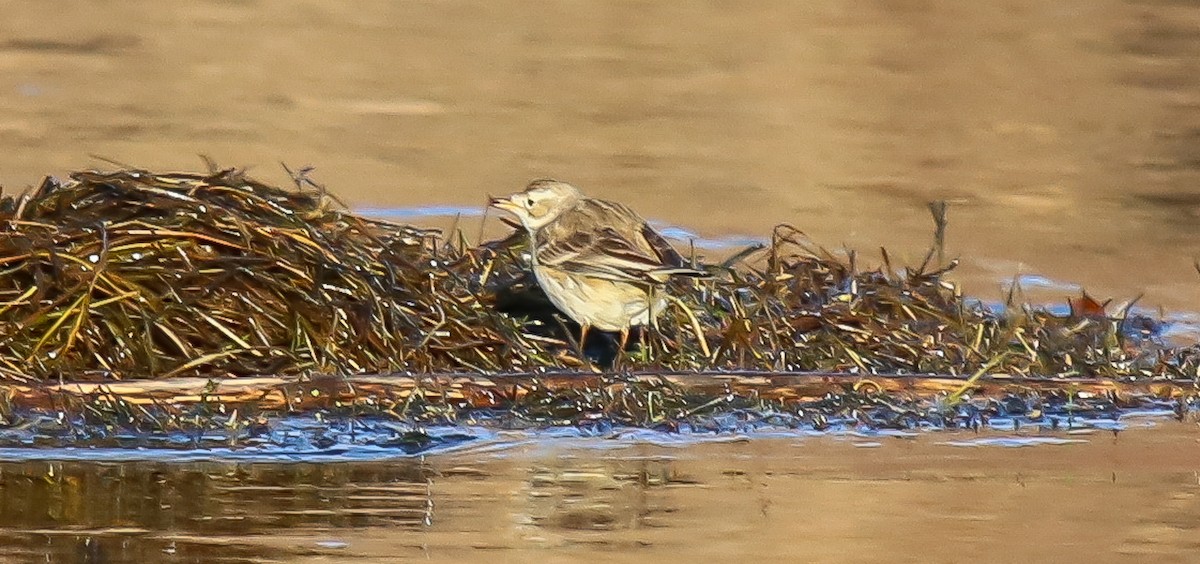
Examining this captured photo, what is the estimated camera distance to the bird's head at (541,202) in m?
8.55

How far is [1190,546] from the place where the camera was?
19.9 ft

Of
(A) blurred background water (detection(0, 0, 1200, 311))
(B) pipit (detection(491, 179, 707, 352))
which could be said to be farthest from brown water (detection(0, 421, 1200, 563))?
(A) blurred background water (detection(0, 0, 1200, 311))

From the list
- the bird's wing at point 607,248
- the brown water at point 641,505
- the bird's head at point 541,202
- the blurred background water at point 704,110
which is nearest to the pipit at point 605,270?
the bird's wing at point 607,248

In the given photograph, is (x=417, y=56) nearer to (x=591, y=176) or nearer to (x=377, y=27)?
(x=377, y=27)

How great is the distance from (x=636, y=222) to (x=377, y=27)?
11.6 meters

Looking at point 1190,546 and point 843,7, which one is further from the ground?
point 843,7

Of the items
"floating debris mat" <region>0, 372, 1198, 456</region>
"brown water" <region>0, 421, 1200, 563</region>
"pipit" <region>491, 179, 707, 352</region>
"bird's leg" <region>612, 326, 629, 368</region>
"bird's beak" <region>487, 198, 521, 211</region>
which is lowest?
"brown water" <region>0, 421, 1200, 563</region>

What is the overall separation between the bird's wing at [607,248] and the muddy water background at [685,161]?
3.48ft

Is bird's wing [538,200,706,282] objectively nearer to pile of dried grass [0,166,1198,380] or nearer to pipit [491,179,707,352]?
pipit [491,179,707,352]

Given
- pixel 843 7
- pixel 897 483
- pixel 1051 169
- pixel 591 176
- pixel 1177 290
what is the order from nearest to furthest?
pixel 897 483 → pixel 1177 290 → pixel 591 176 → pixel 1051 169 → pixel 843 7

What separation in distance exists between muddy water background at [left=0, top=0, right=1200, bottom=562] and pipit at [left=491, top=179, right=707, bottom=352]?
Result: 106cm

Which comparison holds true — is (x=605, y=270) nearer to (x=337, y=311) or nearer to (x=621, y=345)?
(x=621, y=345)

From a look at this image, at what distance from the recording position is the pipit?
8107 millimetres

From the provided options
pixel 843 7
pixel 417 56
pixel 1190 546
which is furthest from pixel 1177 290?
pixel 843 7
